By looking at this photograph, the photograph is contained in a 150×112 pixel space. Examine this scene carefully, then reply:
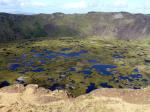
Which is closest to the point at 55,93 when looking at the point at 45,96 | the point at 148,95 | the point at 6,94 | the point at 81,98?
the point at 45,96

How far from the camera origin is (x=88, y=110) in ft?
250

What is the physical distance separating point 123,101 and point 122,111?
153 inches

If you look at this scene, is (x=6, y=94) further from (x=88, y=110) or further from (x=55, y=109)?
(x=88, y=110)

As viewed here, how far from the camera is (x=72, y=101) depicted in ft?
263

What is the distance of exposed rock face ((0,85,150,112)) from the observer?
76938 mm

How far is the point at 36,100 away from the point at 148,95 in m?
29.6

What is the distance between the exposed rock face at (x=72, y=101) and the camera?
7694 cm

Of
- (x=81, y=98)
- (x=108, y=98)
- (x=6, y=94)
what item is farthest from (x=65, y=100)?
(x=6, y=94)

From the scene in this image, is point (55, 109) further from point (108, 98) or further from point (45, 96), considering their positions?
point (108, 98)

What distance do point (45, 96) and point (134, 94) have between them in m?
Answer: 24.0

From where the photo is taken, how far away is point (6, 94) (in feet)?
280

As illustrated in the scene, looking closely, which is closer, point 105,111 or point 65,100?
point 105,111

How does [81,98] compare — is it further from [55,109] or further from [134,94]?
[134,94]

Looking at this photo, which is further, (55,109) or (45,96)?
(45,96)
